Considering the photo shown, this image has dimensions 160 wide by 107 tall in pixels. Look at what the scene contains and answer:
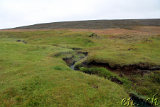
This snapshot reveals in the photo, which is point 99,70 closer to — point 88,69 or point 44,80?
point 88,69

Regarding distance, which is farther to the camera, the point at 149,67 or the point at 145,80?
the point at 149,67

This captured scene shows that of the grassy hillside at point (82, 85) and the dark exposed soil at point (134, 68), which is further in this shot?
the dark exposed soil at point (134, 68)

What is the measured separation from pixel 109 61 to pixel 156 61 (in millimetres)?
6218

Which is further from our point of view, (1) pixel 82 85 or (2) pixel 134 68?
(2) pixel 134 68

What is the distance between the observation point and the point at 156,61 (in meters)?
18.2

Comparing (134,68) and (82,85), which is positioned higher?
(82,85)

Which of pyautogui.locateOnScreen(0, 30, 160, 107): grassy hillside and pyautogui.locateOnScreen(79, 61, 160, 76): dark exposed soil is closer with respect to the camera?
pyautogui.locateOnScreen(0, 30, 160, 107): grassy hillside

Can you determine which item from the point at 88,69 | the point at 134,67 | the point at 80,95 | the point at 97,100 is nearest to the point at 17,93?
the point at 80,95

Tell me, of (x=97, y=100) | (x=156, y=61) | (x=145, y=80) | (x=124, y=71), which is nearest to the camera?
(x=97, y=100)

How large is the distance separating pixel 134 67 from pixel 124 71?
150cm

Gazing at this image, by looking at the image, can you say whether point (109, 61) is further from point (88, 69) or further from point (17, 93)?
point (17, 93)

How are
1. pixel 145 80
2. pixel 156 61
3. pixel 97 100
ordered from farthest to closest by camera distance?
1. pixel 156 61
2. pixel 145 80
3. pixel 97 100

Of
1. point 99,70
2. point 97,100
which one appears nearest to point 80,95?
point 97,100

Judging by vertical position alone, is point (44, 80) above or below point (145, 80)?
above
